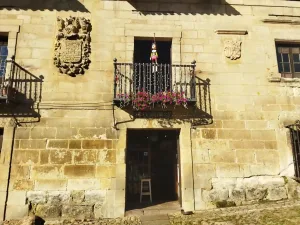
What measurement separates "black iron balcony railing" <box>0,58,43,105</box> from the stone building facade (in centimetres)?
4

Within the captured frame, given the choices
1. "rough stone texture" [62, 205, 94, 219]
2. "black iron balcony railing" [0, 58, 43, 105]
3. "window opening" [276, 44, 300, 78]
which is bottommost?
"rough stone texture" [62, 205, 94, 219]

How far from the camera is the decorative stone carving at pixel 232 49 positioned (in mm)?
7480

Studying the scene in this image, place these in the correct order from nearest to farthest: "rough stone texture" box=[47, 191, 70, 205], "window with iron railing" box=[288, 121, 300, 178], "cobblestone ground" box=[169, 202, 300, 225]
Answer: "cobblestone ground" box=[169, 202, 300, 225], "rough stone texture" box=[47, 191, 70, 205], "window with iron railing" box=[288, 121, 300, 178]

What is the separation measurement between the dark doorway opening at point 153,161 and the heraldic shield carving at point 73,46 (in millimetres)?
2909

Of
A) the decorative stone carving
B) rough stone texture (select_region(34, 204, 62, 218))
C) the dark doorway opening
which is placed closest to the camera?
rough stone texture (select_region(34, 204, 62, 218))

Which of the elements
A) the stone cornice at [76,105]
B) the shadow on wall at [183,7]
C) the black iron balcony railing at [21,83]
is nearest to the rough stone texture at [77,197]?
the stone cornice at [76,105]

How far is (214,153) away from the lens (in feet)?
22.4

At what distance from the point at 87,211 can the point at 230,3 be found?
724 centimetres

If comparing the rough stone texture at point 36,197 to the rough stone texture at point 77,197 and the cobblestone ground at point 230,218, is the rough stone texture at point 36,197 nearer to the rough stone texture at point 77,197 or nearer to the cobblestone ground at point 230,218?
the cobblestone ground at point 230,218

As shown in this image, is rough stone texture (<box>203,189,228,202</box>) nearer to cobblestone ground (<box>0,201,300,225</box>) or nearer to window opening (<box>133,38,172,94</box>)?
cobblestone ground (<box>0,201,300,225</box>)

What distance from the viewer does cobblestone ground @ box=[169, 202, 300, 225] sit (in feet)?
16.8

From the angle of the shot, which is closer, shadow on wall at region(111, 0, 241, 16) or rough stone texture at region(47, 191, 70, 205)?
rough stone texture at region(47, 191, 70, 205)

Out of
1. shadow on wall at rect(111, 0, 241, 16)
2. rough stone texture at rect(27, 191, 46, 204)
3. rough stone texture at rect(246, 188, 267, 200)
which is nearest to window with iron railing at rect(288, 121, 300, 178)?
rough stone texture at rect(246, 188, 267, 200)

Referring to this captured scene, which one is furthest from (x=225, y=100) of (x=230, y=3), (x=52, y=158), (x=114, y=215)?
(x=52, y=158)
